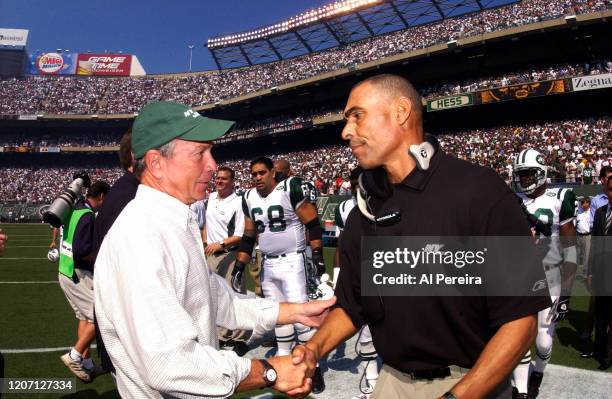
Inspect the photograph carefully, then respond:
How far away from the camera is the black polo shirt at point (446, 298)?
6.11ft

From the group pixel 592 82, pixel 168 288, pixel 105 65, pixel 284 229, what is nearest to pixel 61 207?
pixel 168 288

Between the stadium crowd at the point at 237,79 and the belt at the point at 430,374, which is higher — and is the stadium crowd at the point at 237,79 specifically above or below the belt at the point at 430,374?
above

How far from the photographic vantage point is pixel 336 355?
6418 mm

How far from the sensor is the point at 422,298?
2.04 metres

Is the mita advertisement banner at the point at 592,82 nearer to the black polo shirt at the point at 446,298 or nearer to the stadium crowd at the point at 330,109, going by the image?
the stadium crowd at the point at 330,109

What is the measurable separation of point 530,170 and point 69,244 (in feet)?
18.7

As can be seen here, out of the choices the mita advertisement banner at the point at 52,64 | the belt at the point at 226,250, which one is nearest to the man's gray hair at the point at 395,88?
the belt at the point at 226,250

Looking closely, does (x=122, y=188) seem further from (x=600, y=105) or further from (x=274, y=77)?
(x=274, y=77)

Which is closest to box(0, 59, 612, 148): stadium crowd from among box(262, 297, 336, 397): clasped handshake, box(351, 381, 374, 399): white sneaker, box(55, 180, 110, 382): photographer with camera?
box(351, 381, 374, 399): white sneaker

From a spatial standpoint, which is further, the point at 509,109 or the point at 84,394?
the point at 509,109

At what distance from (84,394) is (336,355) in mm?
3209

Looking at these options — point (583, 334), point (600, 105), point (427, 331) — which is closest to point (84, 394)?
point (427, 331)

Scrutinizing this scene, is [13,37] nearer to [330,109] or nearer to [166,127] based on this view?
[330,109]

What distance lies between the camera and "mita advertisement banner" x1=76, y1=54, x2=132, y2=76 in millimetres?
67125
